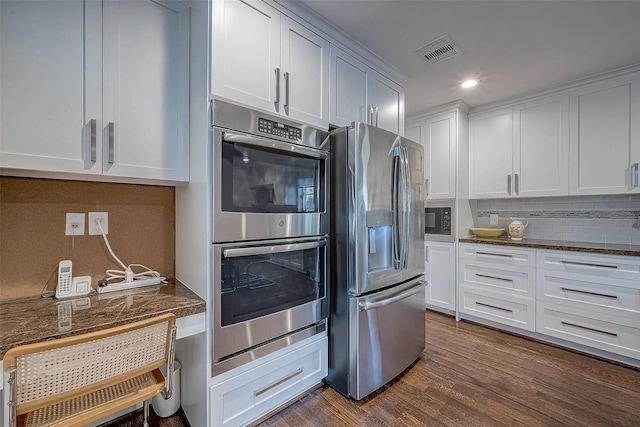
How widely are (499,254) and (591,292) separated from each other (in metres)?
0.73

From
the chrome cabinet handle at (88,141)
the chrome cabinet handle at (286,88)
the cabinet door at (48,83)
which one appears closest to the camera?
the cabinet door at (48,83)

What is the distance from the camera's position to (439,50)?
213 centimetres

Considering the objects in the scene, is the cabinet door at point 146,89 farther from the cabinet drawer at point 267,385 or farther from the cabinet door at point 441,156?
the cabinet door at point 441,156

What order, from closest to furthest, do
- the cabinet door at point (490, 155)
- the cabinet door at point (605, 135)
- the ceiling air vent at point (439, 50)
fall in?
1. the ceiling air vent at point (439, 50)
2. the cabinet door at point (605, 135)
3. the cabinet door at point (490, 155)

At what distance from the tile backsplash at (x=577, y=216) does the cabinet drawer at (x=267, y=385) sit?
113 inches

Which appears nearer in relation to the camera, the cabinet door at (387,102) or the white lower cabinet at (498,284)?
the cabinet door at (387,102)

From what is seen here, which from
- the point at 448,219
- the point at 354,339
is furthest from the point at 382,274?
the point at 448,219

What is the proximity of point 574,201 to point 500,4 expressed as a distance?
7.74 feet

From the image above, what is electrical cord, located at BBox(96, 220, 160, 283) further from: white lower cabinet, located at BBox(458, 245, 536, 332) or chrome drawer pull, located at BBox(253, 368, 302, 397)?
white lower cabinet, located at BBox(458, 245, 536, 332)

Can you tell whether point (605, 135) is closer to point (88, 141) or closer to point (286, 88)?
point (286, 88)

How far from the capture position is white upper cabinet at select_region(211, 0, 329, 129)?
4.46 feet

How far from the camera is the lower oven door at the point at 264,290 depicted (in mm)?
1358

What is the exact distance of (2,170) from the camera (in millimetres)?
1176

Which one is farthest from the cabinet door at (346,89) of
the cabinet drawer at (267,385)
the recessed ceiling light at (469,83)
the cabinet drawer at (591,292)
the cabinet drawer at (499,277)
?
the cabinet drawer at (591,292)
